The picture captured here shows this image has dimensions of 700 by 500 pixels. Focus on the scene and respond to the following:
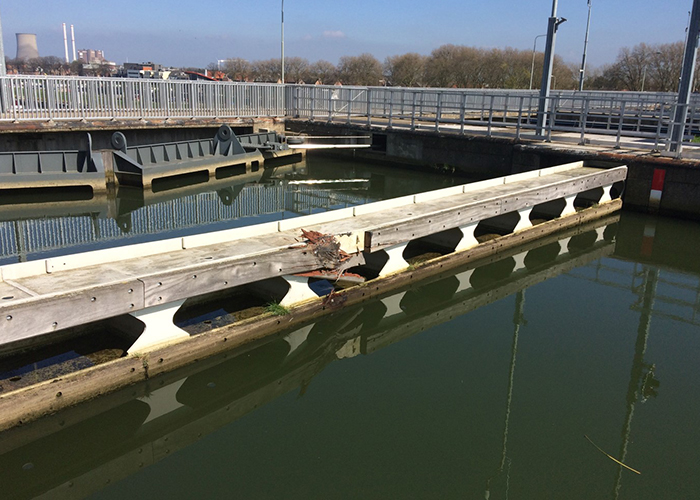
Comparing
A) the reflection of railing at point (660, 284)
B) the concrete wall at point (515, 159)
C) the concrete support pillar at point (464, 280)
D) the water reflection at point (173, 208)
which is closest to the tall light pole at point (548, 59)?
the concrete wall at point (515, 159)

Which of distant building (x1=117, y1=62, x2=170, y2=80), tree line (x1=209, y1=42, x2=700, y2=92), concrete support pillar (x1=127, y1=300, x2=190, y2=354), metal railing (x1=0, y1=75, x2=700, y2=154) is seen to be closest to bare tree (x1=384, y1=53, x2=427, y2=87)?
tree line (x1=209, y1=42, x2=700, y2=92)

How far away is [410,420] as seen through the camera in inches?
233

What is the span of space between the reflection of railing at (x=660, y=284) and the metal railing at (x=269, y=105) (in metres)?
5.84

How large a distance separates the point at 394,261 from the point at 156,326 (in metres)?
3.95

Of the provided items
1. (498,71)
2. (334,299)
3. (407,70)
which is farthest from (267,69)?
(334,299)

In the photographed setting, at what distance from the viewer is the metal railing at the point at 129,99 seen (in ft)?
60.7

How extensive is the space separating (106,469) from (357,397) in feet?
7.98

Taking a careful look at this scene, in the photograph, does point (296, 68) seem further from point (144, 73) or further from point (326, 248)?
point (326, 248)

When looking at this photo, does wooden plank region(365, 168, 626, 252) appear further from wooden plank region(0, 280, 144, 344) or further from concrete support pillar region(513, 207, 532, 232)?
wooden plank region(0, 280, 144, 344)

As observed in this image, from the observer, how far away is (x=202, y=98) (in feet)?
77.6

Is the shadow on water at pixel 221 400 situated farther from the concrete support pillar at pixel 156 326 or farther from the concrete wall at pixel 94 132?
the concrete wall at pixel 94 132

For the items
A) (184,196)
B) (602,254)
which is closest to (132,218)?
(184,196)

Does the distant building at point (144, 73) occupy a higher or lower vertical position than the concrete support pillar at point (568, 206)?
higher

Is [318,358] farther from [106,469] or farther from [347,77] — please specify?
[347,77]
